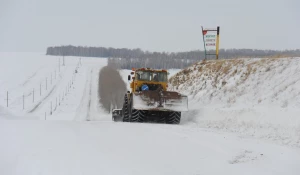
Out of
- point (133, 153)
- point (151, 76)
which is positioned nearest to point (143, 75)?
point (151, 76)

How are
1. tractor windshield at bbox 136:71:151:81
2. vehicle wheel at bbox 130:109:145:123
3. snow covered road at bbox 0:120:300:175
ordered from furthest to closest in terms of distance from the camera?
tractor windshield at bbox 136:71:151:81
vehicle wheel at bbox 130:109:145:123
snow covered road at bbox 0:120:300:175

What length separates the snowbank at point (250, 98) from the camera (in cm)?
1284

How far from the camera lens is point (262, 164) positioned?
735cm

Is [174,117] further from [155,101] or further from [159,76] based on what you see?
[159,76]

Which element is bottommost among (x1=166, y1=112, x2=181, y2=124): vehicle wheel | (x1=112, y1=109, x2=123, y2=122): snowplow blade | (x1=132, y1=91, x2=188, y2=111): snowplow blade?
(x1=112, y1=109, x2=123, y2=122): snowplow blade

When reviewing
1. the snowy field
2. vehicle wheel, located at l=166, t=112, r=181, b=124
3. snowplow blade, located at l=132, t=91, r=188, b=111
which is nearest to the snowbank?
the snowy field

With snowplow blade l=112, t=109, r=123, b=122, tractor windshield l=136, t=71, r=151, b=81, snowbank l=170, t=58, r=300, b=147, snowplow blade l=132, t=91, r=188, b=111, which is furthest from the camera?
snowplow blade l=112, t=109, r=123, b=122

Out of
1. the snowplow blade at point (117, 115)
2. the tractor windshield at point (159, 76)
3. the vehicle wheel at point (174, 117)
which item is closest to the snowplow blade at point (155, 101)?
the vehicle wheel at point (174, 117)

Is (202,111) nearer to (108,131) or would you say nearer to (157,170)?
(108,131)

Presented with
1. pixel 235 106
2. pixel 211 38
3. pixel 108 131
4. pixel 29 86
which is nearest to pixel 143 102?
pixel 235 106

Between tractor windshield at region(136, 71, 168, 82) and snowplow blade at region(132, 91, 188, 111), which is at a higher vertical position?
tractor windshield at region(136, 71, 168, 82)

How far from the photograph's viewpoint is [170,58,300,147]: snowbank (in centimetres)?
1284

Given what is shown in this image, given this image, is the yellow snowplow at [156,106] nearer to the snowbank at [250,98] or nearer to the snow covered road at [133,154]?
the snowbank at [250,98]

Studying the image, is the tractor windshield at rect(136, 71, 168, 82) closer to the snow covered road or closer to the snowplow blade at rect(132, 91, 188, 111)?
→ the snowplow blade at rect(132, 91, 188, 111)
